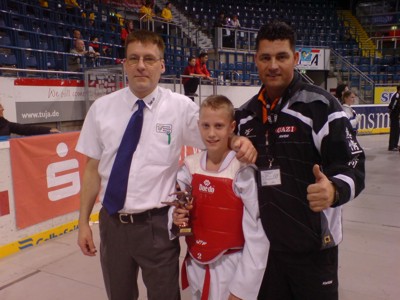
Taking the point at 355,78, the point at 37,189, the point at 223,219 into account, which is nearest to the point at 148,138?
the point at 223,219

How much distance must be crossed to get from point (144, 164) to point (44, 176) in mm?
2565

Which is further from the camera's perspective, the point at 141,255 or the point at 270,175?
the point at 141,255

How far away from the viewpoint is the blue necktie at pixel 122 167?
179 centimetres

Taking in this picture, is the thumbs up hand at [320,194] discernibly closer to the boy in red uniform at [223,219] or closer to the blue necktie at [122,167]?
the boy in red uniform at [223,219]

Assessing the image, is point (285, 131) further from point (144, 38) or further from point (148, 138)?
point (144, 38)

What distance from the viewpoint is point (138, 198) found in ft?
5.87

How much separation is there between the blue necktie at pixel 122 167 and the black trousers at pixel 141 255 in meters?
0.11

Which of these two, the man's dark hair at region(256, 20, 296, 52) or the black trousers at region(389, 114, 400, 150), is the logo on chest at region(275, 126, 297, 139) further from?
the black trousers at region(389, 114, 400, 150)

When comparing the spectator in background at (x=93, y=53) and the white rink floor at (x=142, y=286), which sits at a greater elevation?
the spectator in background at (x=93, y=53)

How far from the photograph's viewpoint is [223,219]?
5.39 feet

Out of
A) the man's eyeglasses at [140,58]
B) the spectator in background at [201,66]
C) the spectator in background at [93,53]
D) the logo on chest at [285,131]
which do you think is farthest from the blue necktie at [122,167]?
the spectator in background at [201,66]

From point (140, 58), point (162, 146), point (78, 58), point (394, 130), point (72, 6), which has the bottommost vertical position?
point (394, 130)

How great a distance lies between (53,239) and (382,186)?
5007mm

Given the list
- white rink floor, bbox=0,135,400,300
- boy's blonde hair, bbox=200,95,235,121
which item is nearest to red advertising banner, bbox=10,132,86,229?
white rink floor, bbox=0,135,400,300
